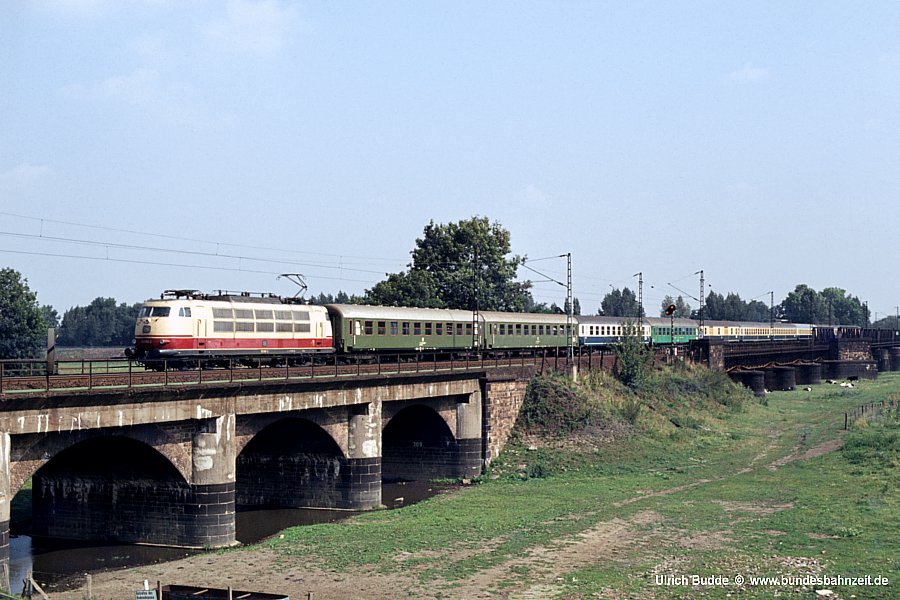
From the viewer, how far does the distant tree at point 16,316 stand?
88.5 meters

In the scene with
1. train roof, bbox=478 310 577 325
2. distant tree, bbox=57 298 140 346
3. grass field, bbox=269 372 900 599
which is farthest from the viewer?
distant tree, bbox=57 298 140 346

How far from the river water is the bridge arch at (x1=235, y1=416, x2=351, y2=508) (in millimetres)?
1366

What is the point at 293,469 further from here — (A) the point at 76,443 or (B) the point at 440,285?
(B) the point at 440,285

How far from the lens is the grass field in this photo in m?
27.9

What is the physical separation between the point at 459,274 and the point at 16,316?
43.9 metres

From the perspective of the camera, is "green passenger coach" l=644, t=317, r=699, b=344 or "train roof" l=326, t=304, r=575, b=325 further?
"green passenger coach" l=644, t=317, r=699, b=344

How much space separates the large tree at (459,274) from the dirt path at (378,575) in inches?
2508

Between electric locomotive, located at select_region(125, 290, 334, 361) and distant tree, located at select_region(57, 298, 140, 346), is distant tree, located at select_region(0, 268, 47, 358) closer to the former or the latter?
electric locomotive, located at select_region(125, 290, 334, 361)

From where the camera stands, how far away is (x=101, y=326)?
570ft

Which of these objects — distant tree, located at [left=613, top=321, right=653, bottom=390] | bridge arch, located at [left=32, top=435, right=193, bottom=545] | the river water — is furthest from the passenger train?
the river water

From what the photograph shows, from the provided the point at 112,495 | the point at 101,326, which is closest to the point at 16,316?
the point at 112,495

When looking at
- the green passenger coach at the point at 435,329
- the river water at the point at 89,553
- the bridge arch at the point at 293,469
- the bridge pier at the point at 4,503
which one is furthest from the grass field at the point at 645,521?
the bridge pier at the point at 4,503

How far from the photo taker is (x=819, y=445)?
58.0 metres

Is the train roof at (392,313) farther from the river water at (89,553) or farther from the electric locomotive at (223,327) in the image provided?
the river water at (89,553)
